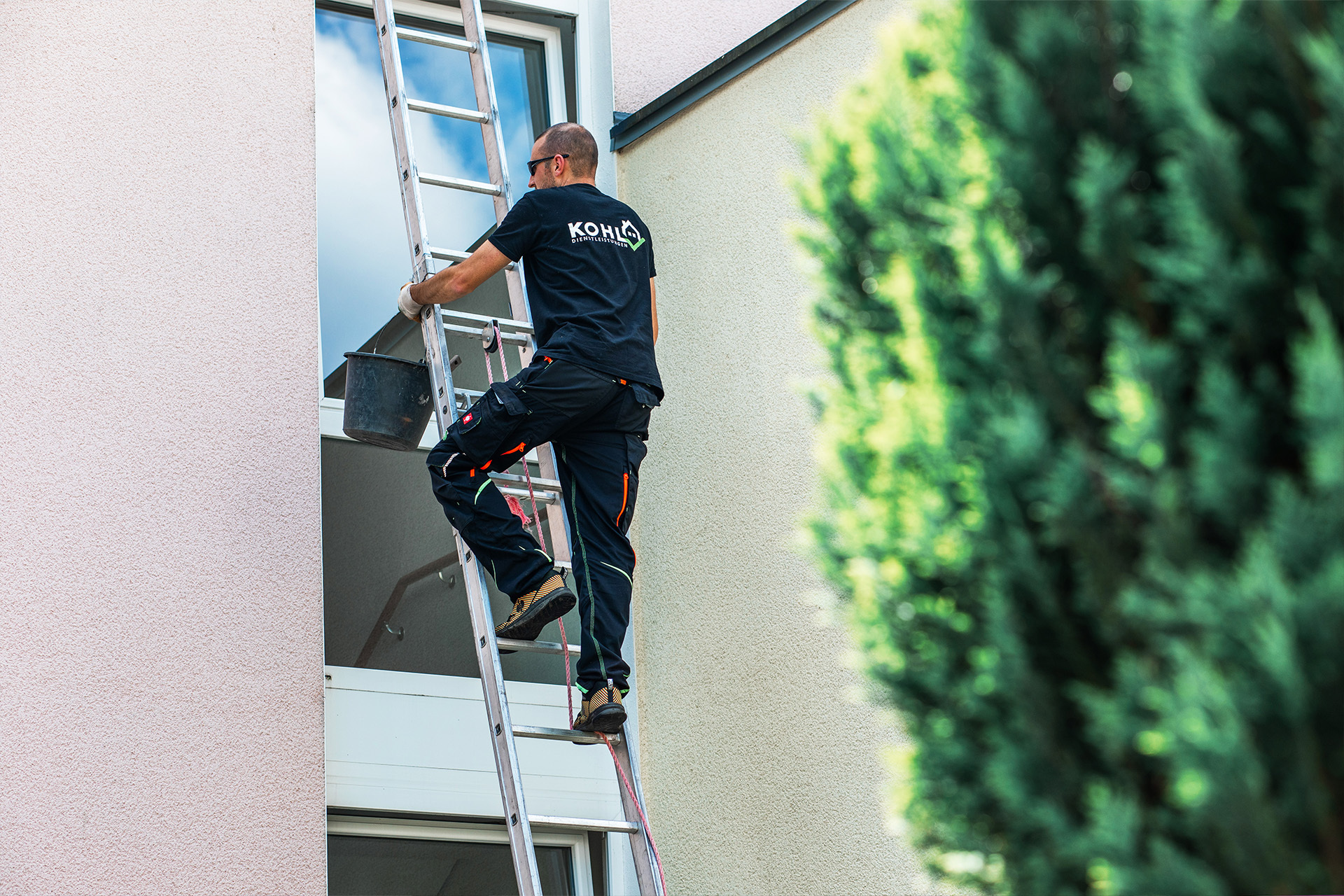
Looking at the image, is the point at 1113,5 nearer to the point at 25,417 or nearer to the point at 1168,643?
the point at 1168,643

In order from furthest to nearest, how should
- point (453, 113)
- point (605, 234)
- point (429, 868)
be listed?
point (453, 113) → point (429, 868) → point (605, 234)

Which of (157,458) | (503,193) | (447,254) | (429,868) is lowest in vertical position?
(429,868)

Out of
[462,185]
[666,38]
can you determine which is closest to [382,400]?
[462,185]

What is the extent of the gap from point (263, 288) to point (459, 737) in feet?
5.15

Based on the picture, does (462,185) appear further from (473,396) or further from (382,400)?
(382,400)

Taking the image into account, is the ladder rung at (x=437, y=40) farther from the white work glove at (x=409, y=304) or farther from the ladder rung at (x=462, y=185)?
the white work glove at (x=409, y=304)

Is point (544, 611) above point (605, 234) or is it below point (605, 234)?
below

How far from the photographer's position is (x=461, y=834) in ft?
14.7

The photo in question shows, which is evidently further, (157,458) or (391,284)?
(391,284)

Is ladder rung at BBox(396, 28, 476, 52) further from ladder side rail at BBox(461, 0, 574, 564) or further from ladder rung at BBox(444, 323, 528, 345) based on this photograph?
ladder rung at BBox(444, 323, 528, 345)

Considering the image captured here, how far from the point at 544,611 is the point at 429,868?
127cm

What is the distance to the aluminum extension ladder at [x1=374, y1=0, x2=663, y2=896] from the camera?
12.1 ft

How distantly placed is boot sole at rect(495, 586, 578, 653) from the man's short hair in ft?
4.19

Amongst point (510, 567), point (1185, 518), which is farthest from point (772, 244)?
point (1185, 518)
